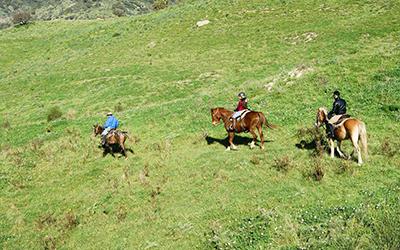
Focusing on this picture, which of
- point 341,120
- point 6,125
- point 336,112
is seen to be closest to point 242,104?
point 336,112

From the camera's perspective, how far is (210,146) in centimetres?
2500

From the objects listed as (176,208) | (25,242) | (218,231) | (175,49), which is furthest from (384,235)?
(175,49)

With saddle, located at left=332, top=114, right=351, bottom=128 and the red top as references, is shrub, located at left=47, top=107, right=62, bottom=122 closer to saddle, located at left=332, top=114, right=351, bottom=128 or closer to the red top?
the red top

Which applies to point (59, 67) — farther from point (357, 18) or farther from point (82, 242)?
point (82, 242)

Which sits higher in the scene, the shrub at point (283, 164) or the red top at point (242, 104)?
the red top at point (242, 104)

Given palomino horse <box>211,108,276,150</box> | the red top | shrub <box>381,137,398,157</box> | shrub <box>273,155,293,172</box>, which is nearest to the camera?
shrub <box>381,137,398,157</box>

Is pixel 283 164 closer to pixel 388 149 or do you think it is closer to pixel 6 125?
pixel 388 149

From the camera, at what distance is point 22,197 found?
2236 centimetres

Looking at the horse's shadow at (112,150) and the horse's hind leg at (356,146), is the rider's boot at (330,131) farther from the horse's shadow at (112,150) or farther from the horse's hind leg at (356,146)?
the horse's shadow at (112,150)

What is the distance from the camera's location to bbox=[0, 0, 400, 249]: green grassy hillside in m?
15.6

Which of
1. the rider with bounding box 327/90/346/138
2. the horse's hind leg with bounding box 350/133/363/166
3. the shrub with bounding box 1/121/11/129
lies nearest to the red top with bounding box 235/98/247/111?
the rider with bounding box 327/90/346/138

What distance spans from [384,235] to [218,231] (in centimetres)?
605

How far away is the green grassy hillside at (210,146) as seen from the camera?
15.6 m

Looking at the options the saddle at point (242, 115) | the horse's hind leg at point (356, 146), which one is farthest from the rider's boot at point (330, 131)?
the saddle at point (242, 115)
